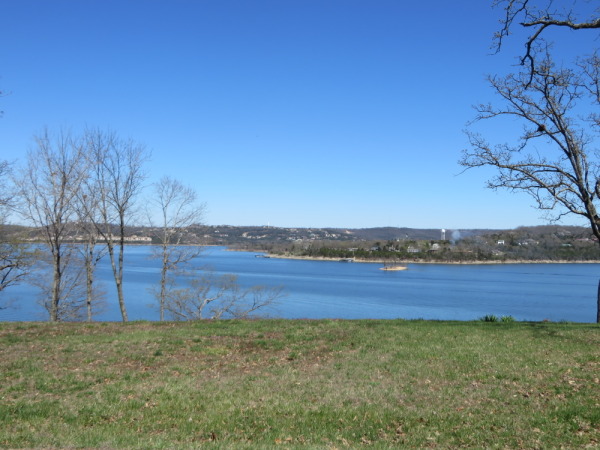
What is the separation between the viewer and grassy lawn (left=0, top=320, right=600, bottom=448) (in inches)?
260

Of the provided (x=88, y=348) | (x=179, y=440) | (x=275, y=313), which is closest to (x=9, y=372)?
(x=88, y=348)

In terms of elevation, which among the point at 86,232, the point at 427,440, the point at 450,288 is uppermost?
the point at 86,232

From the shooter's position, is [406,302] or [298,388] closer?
[298,388]

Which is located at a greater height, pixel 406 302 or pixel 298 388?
pixel 298 388

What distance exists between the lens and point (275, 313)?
35750 mm

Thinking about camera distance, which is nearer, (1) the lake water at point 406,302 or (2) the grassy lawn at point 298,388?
(2) the grassy lawn at point 298,388

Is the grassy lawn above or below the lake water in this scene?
above

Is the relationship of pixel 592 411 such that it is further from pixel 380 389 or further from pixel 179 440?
pixel 179 440

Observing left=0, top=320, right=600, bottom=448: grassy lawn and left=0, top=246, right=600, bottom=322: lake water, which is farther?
left=0, top=246, right=600, bottom=322: lake water

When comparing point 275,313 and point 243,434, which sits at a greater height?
point 243,434

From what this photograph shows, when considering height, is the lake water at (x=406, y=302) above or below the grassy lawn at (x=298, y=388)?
below

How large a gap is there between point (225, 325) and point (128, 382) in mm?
6245

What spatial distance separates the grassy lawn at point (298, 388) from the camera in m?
6.59

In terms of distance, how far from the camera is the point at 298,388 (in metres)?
8.73
